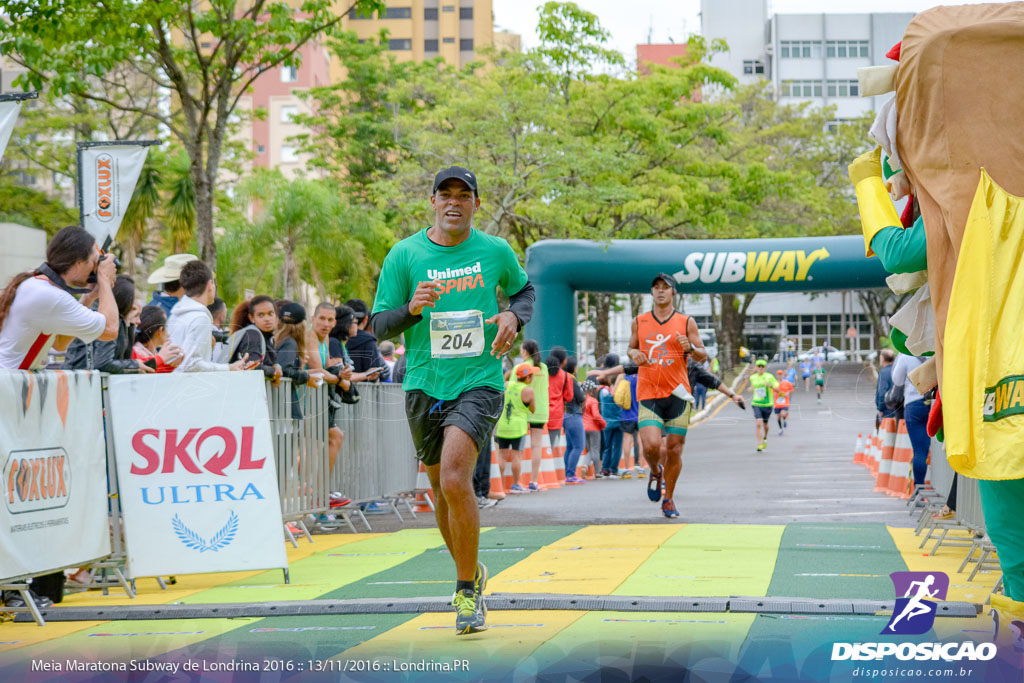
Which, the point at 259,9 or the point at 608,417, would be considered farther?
the point at 608,417

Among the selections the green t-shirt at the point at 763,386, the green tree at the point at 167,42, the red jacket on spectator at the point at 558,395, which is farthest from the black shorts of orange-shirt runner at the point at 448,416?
the green t-shirt at the point at 763,386

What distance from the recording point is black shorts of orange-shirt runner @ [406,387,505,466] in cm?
577

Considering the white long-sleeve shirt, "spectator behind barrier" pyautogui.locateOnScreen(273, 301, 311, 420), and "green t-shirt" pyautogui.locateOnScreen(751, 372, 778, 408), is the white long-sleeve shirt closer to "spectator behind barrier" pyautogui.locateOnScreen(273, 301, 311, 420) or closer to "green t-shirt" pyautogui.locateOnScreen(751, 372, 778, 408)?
"spectator behind barrier" pyautogui.locateOnScreen(273, 301, 311, 420)

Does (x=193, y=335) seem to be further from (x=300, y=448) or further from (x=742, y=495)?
(x=742, y=495)

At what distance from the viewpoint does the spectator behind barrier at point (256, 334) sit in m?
9.44

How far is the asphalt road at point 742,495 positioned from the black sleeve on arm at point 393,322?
604cm

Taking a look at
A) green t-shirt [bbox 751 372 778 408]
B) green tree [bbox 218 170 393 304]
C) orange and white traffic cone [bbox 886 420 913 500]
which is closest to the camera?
orange and white traffic cone [bbox 886 420 913 500]

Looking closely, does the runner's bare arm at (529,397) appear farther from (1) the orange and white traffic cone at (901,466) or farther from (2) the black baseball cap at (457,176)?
(2) the black baseball cap at (457,176)

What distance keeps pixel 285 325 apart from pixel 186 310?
2.09 metres

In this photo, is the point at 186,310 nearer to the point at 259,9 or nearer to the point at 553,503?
the point at 553,503

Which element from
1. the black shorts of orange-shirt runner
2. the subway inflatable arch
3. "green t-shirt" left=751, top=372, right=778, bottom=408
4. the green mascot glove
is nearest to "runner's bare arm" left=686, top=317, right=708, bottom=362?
the black shorts of orange-shirt runner

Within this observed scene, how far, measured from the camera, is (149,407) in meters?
7.71

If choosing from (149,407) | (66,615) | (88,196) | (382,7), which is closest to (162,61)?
(382,7)

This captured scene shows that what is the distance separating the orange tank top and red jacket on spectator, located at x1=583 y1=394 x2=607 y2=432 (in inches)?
339
